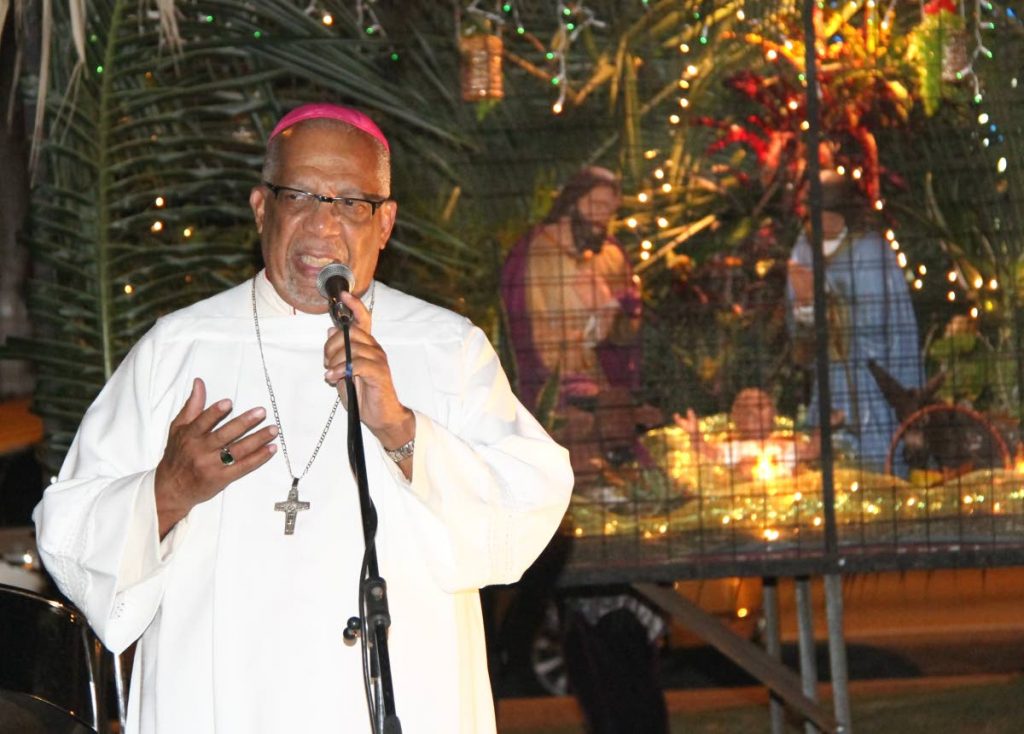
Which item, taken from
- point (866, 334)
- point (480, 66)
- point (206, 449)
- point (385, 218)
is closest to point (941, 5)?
point (866, 334)

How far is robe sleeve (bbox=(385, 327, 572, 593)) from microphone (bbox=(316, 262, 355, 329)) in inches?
12.1

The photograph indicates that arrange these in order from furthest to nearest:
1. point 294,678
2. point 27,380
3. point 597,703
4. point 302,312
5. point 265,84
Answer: point 27,380 < point 597,703 < point 265,84 < point 302,312 < point 294,678

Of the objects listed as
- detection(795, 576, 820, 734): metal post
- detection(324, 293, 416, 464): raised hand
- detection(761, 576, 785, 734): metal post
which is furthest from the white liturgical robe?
detection(761, 576, 785, 734): metal post

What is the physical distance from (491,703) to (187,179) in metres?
2.77

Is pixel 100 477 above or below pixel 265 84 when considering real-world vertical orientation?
below

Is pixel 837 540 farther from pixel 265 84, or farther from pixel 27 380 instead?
pixel 27 380

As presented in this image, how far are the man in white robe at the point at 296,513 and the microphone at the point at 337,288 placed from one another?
8.6 inches

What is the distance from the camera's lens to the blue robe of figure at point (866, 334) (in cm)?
612

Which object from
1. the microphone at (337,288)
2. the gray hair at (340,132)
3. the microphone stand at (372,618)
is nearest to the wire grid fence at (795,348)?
the gray hair at (340,132)

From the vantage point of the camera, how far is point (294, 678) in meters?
3.16

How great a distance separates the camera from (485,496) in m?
3.19

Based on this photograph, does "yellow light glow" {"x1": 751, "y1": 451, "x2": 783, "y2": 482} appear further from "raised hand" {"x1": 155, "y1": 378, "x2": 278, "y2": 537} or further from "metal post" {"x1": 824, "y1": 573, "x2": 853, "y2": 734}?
"raised hand" {"x1": 155, "y1": 378, "x2": 278, "y2": 537}

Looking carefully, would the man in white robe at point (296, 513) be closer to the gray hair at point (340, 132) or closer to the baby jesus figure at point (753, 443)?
the gray hair at point (340, 132)

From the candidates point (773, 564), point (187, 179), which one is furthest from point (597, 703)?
point (187, 179)
